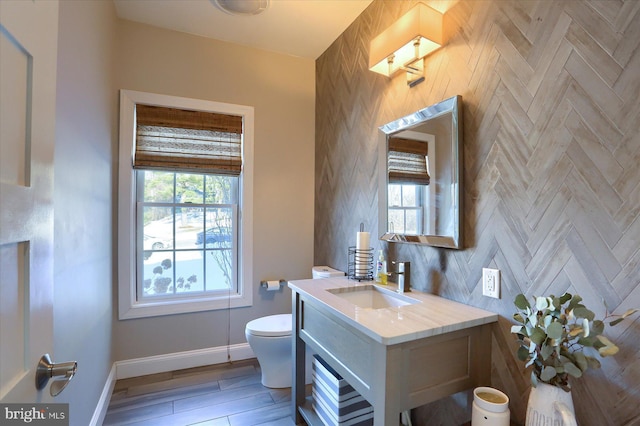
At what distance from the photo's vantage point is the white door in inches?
23.2

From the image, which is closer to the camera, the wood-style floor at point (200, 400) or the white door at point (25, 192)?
the white door at point (25, 192)

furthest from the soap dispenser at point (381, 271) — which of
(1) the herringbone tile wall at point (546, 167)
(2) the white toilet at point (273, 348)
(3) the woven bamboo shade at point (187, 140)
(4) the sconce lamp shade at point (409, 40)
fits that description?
(3) the woven bamboo shade at point (187, 140)

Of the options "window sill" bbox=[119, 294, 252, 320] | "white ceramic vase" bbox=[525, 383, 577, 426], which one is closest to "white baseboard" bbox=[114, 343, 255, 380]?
"window sill" bbox=[119, 294, 252, 320]

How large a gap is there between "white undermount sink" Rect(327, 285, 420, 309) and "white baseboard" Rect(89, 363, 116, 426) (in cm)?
156

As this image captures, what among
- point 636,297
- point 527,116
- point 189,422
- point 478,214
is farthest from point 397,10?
point 189,422

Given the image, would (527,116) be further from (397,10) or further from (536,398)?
(397,10)

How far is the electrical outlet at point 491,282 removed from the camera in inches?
54.1

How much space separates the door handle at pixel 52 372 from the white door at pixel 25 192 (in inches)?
0.7

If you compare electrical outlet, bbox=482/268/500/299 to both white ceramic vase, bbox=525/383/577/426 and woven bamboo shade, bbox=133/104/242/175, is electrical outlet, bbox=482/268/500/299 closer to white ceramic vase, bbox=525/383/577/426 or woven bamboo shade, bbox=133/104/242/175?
white ceramic vase, bbox=525/383/577/426

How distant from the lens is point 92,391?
70.1 inches

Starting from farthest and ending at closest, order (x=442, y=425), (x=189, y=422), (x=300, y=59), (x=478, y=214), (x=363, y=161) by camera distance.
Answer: (x=300, y=59) < (x=363, y=161) < (x=189, y=422) < (x=442, y=425) < (x=478, y=214)

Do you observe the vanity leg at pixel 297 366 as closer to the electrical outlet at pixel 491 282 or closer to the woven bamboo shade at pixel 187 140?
the electrical outlet at pixel 491 282

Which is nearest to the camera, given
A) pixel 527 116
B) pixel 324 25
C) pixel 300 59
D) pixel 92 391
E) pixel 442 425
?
pixel 527 116

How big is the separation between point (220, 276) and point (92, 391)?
126 cm
